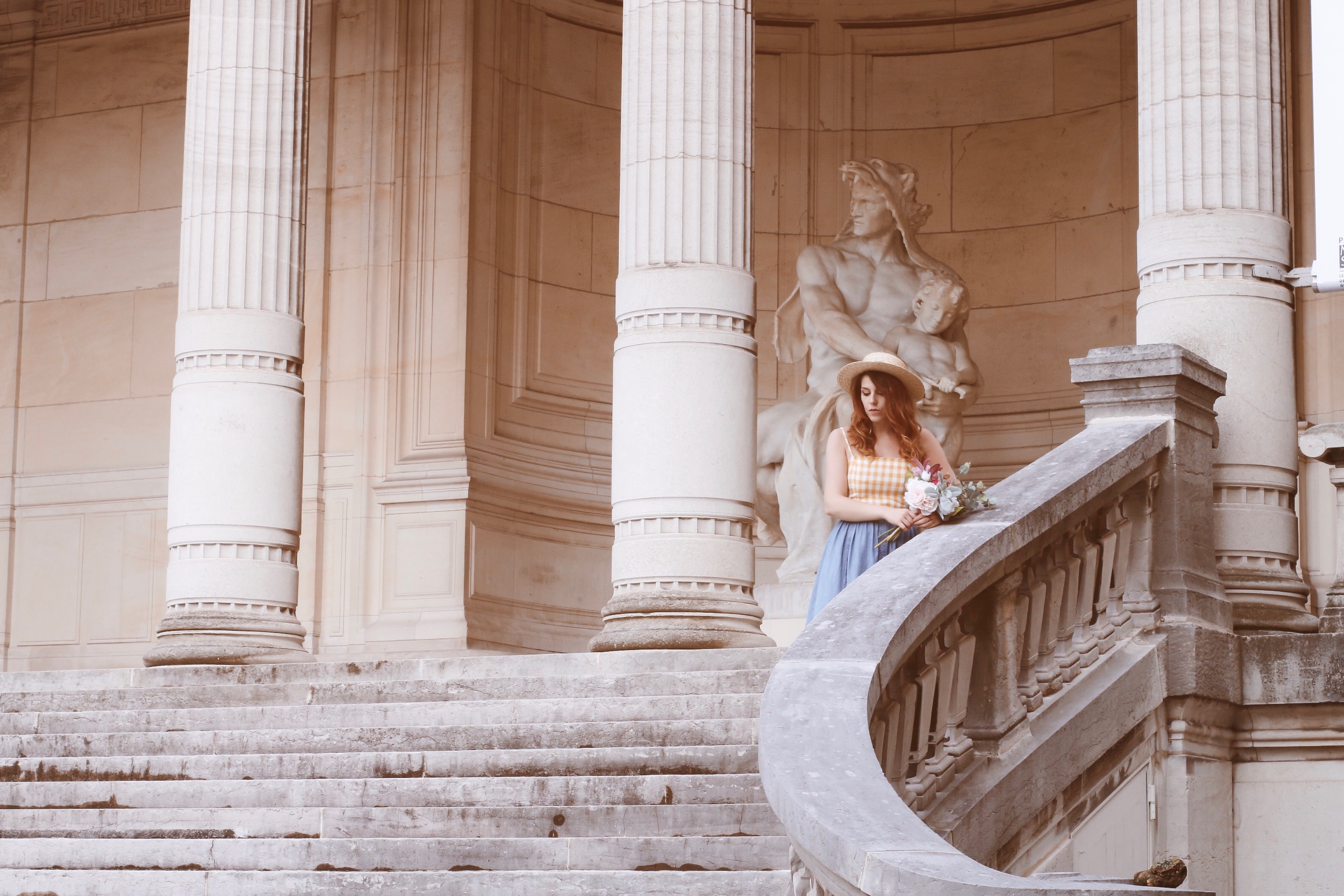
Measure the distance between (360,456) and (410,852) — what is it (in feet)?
30.2

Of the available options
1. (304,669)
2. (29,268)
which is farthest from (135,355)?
(304,669)

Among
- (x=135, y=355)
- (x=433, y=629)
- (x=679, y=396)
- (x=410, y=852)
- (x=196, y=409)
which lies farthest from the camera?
→ (x=135, y=355)

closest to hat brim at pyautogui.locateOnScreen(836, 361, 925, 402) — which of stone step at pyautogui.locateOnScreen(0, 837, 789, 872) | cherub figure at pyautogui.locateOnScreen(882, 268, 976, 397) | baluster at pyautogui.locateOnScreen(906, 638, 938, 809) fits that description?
baluster at pyautogui.locateOnScreen(906, 638, 938, 809)

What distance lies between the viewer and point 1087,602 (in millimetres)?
8656

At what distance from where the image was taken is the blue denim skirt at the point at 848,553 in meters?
8.78

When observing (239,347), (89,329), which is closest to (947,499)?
(239,347)

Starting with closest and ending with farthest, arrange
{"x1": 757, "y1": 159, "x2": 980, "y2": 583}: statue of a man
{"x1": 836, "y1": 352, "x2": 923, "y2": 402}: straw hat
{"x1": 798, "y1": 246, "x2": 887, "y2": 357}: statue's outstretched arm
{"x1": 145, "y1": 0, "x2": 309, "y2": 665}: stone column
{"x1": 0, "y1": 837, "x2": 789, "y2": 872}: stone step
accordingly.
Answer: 1. {"x1": 0, "y1": 837, "x2": 789, "y2": 872}: stone step
2. {"x1": 836, "y1": 352, "x2": 923, "y2": 402}: straw hat
3. {"x1": 145, "y1": 0, "x2": 309, "y2": 665}: stone column
4. {"x1": 757, "y1": 159, "x2": 980, "y2": 583}: statue of a man
5. {"x1": 798, "y1": 246, "x2": 887, "y2": 357}: statue's outstretched arm

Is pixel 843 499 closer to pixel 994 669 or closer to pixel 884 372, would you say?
pixel 884 372

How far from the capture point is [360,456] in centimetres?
1723

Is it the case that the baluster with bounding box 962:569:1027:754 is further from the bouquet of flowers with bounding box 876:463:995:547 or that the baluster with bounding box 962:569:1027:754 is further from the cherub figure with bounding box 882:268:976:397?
the cherub figure with bounding box 882:268:976:397

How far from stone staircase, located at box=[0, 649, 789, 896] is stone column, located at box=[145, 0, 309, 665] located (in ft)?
4.96

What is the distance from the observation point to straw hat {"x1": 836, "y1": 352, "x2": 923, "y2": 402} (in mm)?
8672

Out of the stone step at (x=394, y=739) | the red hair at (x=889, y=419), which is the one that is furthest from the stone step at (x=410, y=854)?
the red hair at (x=889, y=419)

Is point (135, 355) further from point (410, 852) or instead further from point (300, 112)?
point (410, 852)
